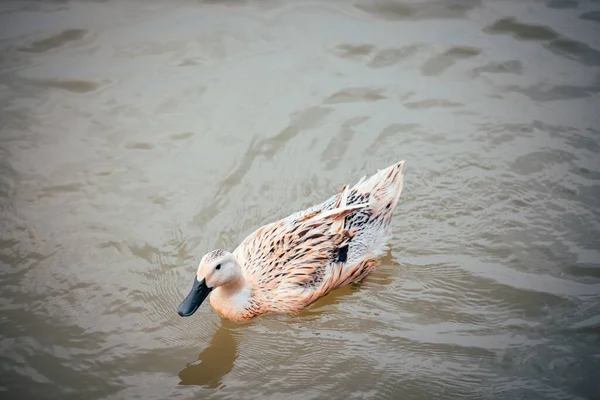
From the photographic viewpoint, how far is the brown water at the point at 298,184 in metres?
6.04

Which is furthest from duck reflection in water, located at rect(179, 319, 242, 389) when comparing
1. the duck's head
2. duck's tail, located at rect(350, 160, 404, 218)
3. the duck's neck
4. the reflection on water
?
duck's tail, located at rect(350, 160, 404, 218)

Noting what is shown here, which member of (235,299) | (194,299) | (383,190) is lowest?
(235,299)

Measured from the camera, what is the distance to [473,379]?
5820 millimetres

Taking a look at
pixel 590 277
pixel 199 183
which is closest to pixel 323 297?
pixel 199 183

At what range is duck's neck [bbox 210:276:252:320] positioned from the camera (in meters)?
6.39

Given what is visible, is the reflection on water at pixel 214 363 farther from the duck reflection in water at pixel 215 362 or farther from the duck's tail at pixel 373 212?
the duck's tail at pixel 373 212

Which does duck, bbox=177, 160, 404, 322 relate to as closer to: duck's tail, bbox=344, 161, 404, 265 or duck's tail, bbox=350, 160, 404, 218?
duck's tail, bbox=344, 161, 404, 265

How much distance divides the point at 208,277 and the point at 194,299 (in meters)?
0.24

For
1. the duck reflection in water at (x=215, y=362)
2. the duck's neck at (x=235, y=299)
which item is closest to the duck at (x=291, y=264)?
the duck's neck at (x=235, y=299)

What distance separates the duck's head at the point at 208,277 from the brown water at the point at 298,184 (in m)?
0.50

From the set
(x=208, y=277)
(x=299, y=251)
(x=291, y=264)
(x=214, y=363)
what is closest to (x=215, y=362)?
(x=214, y=363)

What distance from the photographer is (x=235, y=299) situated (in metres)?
6.39

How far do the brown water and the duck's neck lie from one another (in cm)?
17

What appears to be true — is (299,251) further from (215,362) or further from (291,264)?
(215,362)
